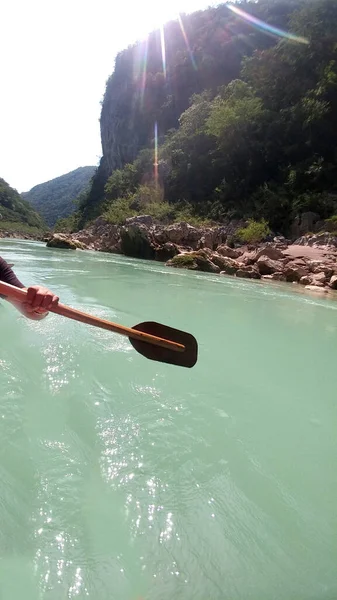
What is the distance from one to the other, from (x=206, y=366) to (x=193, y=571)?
2.06m

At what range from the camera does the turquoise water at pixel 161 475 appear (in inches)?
48.4

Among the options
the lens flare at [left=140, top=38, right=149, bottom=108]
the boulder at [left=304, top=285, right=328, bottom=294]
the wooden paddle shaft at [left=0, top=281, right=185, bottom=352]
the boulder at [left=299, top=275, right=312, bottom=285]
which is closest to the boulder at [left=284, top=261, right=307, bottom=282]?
the boulder at [left=299, top=275, right=312, bottom=285]

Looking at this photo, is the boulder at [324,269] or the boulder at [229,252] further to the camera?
the boulder at [229,252]

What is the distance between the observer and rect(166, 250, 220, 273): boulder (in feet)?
45.5

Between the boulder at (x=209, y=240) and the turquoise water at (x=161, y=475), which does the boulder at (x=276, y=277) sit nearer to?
the boulder at (x=209, y=240)

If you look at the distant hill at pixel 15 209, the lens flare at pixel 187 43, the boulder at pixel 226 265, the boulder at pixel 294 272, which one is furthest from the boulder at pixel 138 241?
the distant hill at pixel 15 209

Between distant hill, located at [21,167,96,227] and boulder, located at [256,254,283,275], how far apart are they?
363 feet

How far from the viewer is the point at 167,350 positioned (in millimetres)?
2041

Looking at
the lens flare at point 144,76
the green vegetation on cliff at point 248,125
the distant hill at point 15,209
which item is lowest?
the distant hill at point 15,209

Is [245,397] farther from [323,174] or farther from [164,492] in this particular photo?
[323,174]

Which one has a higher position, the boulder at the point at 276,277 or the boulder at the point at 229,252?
the boulder at the point at 229,252

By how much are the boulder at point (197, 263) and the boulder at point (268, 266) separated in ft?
5.15

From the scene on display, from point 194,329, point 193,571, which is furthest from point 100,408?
point 194,329

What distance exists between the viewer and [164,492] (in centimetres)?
160
